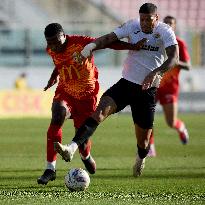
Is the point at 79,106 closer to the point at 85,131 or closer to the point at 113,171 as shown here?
the point at 85,131

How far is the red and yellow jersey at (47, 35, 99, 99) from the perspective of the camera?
10711 millimetres

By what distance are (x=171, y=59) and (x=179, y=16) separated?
95.3 feet

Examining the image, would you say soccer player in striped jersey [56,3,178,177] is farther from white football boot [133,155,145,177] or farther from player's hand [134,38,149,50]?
white football boot [133,155,145,177]

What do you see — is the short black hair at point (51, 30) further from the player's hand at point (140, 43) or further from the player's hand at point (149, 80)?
the player's hand at point (149, 80)

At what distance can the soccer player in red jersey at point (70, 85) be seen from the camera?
34.2 ft

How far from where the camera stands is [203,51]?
108 feet

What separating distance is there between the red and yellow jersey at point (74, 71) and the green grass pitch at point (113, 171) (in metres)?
1.21

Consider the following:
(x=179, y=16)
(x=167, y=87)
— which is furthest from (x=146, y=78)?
(x=179, y=16)

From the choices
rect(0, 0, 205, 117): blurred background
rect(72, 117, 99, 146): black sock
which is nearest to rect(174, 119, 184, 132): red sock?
rect(72, 117, 99, 146): black sock

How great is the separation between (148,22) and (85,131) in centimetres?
168

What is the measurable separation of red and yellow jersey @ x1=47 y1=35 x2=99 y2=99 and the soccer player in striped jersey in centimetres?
30

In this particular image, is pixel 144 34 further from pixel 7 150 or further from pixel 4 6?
pixel 4 6

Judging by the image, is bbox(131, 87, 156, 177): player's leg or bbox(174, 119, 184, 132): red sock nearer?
bbox(131, 87, 156, 177): player's leg

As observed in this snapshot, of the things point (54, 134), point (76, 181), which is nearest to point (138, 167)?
point (54, 134)
